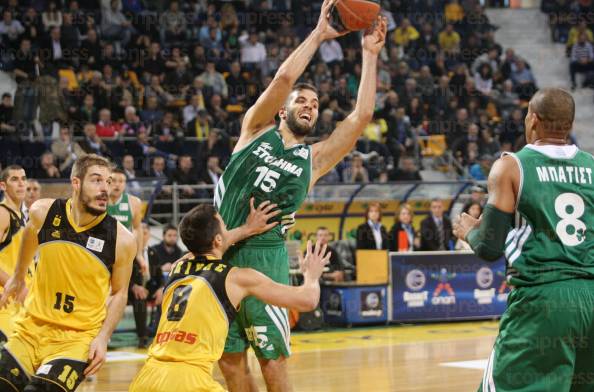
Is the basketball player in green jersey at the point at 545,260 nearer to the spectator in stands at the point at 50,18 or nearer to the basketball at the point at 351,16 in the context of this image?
the basketball at the point at 351,16

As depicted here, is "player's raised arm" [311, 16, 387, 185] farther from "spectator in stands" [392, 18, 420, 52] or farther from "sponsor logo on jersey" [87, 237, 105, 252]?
"spectator in stands" [392, 18, 420, 52]

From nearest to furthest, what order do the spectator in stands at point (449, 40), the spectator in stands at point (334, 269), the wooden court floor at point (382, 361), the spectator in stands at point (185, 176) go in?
the wooden court floor at point (382, 361)
the spectator in stands at point (334, 269)
the spectator in stands at point (185, 176)
the spectator in stands at point (449, 40)

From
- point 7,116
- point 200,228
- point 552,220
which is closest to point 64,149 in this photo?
point 7,116

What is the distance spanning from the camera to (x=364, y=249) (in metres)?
14.3

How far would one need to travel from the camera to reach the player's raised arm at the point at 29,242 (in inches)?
235

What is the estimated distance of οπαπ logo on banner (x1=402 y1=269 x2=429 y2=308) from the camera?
1436 cm

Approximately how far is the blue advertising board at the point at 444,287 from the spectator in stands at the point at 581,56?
10.8 meters

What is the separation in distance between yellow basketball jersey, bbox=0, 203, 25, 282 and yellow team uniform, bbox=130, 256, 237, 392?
3.25 metres

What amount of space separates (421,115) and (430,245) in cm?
625

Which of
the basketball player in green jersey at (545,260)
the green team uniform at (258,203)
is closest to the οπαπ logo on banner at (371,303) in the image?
the green team uniform at (258,203)

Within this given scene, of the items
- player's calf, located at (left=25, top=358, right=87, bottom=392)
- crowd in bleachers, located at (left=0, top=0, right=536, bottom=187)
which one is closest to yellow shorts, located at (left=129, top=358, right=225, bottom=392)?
player's calf, located at (left=25, top=358, right=87, bottom=392)

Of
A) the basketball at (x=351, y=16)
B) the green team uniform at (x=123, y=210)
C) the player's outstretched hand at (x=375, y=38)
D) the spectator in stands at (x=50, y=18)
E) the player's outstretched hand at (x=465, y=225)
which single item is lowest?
the green team uniform at (x=123, y=210)

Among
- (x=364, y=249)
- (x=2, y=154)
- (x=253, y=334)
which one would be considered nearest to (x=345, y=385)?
(x=253, y=334)

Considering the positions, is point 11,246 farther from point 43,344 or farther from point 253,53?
point 253,53
